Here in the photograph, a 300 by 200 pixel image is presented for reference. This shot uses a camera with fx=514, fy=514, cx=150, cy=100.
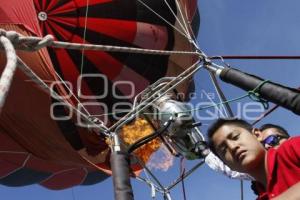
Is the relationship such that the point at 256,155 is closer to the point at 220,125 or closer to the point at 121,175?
the point at 220,125

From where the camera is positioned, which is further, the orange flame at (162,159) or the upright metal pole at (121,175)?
the orange flame at (162,159)

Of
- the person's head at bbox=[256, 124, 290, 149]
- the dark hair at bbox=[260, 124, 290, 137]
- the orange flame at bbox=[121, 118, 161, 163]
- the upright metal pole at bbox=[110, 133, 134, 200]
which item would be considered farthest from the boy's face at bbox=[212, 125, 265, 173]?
the orange flame at bbox=[121, 118, 161, 163]

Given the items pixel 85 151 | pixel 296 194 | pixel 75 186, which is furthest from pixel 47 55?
pixel 296 194

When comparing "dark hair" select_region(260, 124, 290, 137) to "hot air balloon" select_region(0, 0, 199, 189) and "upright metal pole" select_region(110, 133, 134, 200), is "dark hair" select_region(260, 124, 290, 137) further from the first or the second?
"hot air balloon" select_region(0, 0, 199, 189)

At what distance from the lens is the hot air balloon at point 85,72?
675 centimetres

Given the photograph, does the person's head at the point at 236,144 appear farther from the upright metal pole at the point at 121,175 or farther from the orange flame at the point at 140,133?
the orange flame at the point at 140,133

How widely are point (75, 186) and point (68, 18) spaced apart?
3.24 meters

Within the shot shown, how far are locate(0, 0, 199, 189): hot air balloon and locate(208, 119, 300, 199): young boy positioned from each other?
4411 mm

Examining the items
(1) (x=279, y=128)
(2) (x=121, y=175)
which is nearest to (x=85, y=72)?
(1) (x=279, y=128)

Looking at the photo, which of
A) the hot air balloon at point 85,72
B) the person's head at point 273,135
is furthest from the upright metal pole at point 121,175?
the hot air balloon at point 85,72

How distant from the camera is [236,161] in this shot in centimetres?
218

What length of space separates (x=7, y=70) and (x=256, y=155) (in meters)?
1.05

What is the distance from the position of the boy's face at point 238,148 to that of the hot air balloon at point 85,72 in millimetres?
4429

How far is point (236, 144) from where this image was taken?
2186 millimetres
